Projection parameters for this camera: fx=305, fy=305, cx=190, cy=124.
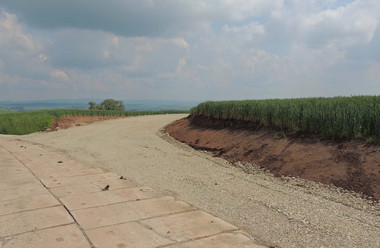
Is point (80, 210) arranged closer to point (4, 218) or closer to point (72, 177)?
point (4, 218)

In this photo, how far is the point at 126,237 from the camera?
4020 mm

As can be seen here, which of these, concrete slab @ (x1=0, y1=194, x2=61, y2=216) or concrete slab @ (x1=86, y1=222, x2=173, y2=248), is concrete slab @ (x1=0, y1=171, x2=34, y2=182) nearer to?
concrete slab @ (x1=0, y1=194, x2=61, y2=216)

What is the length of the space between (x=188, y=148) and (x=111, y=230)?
895 centimetres

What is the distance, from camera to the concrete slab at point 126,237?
381cm

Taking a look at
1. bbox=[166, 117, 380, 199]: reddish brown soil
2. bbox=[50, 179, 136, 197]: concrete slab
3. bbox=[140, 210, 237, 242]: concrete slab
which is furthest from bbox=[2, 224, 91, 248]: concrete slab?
bbox=[166, 117, 380, 199]: reddish brown soil

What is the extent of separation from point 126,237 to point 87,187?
9.48ft

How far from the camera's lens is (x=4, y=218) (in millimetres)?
4645

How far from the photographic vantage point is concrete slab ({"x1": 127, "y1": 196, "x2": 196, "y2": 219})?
196 inches

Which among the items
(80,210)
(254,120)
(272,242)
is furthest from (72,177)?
(254,120)

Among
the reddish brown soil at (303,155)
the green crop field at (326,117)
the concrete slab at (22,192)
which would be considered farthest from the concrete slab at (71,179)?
the green crop field at (326,117)

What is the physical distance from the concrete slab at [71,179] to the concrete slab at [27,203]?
0.99 metres

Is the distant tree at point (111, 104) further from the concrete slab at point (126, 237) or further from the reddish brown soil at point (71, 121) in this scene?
the concrete slab at point (126, 237)

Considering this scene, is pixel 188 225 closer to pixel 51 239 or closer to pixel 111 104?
pixel 51 239

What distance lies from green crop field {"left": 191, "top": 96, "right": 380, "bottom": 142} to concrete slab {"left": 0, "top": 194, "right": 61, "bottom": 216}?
6957mm
